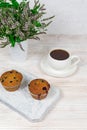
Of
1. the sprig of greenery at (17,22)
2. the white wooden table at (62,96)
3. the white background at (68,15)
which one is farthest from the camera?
the white background at (68,15)

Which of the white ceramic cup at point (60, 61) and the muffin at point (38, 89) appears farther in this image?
the white ceramic cup at point (60, 61)

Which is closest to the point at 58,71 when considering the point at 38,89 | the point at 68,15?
the point at 38,89

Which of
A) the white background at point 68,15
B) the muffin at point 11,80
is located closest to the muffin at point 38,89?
the muffin at point 11,80

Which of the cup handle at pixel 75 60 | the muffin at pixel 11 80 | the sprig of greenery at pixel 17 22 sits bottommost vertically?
the cup handle at pixel 75 60

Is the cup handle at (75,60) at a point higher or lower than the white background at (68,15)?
lower

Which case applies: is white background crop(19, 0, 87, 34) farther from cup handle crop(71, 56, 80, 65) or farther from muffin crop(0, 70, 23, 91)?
muffin crop(0, 70, 23, 91)

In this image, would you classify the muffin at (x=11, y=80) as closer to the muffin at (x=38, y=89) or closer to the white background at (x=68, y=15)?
the muffin at (x=38, y=89)

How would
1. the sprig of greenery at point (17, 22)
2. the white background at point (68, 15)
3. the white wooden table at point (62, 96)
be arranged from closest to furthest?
the white wooden table at point (62, 96) → the sprig of greenery at point (17, 22) → the white background at point (68, 15)
